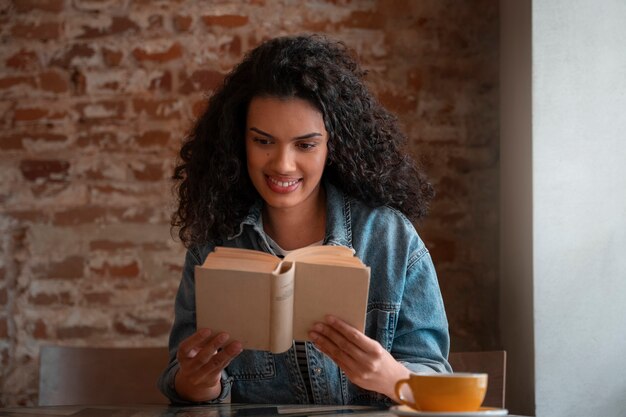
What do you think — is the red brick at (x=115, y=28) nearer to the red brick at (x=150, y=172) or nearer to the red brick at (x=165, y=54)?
the red brick at (x=165, y=54)

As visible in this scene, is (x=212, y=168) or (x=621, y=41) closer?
(x=212, y=168)

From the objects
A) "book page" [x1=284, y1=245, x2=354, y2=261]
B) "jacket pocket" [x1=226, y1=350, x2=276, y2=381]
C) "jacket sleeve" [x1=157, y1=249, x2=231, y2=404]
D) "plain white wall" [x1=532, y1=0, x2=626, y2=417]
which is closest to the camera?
"book page" [x1=284, y1=245, x2=354, y2=261]

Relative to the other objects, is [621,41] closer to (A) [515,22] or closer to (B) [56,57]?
(A) [515,22]

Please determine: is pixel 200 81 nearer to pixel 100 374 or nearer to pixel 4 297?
pixel 4 297

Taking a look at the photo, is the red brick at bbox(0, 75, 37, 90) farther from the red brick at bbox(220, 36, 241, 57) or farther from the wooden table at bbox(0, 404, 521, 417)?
the wooden table at bbox(0, 404, 521, 417)

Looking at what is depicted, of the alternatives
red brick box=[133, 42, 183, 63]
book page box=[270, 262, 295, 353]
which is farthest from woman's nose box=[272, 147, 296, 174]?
red brick box=[133, 42, 183, 63]

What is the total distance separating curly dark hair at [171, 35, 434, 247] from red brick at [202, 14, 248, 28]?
1.22 m

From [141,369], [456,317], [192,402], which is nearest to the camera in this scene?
[192,402]

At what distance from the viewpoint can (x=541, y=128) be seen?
10.1ft

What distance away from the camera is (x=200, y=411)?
1747 millimetres

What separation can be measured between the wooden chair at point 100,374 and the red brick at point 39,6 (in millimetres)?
1764

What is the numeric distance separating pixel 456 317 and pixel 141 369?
1529 millimetres

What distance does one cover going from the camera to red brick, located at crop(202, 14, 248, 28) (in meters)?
3.57

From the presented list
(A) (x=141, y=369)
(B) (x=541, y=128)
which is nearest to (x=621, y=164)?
(B) (x=541, y=128)
